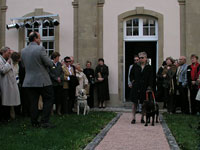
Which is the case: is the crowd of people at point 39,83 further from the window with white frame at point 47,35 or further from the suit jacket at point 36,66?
the window with white frame at point 47,35

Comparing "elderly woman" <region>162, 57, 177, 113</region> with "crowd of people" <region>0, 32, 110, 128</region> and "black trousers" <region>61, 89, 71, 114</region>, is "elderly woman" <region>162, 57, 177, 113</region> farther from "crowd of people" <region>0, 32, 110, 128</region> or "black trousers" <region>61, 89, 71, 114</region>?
"black trousers" <region>61, 89, 71, 114</region>

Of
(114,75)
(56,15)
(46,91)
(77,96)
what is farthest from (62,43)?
(46,91)

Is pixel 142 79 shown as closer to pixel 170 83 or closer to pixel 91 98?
pixel 170 83

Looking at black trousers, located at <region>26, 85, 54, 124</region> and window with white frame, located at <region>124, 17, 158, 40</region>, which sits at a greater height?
window with white frame, located at <region>124, 17, 158, 40</region>

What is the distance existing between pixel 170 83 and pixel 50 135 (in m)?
5.78

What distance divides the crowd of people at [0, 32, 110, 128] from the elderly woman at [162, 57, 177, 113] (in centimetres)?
267

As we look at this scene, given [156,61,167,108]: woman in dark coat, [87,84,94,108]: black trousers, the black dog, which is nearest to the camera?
the black dog

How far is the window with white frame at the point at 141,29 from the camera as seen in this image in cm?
1380

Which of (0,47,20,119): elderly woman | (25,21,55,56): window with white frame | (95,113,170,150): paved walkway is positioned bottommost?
(95,113,170,150): paved walkway

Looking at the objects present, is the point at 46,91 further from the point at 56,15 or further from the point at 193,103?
the point at 56,15

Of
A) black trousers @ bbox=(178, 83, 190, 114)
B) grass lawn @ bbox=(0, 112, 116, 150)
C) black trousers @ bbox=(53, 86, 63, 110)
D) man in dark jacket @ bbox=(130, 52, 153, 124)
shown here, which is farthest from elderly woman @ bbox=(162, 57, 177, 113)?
black trousers @ bbox=(53, 86, 63, 110)

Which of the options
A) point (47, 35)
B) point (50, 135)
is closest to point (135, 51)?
point (47, 35)

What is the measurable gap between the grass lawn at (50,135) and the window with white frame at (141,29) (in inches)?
241

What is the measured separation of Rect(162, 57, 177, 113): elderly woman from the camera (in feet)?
36.3
